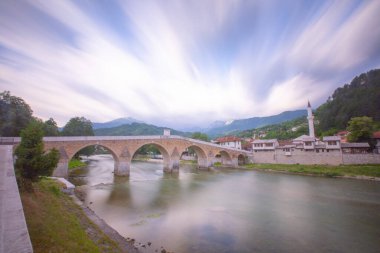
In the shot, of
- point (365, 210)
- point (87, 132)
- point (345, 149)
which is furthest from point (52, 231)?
point (87, 132)

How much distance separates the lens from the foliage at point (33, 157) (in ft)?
27.0

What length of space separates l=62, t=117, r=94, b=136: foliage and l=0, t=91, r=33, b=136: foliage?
9.44 m

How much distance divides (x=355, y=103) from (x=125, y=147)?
40726mm

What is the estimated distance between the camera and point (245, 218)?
9281 mm

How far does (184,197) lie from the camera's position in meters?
13.2

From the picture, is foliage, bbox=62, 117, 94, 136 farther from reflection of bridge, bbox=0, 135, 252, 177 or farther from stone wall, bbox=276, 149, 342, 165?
stone wall, bbox=276, 149, 342, 165

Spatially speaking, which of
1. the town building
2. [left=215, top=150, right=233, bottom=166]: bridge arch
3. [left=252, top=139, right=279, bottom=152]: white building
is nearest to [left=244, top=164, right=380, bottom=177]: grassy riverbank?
the town building

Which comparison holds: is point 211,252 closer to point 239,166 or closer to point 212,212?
point 212,212

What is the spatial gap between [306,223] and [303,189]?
839 centimetres

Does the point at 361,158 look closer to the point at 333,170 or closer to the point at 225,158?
the point at 333,170

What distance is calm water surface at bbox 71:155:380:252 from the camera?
6.75 m

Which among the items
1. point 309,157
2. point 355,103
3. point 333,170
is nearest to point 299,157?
point 309,157

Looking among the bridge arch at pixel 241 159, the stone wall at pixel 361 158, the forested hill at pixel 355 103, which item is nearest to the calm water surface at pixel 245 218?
the stone wall at pixel 361 158

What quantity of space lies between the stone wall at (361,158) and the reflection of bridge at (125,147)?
1563 cm
